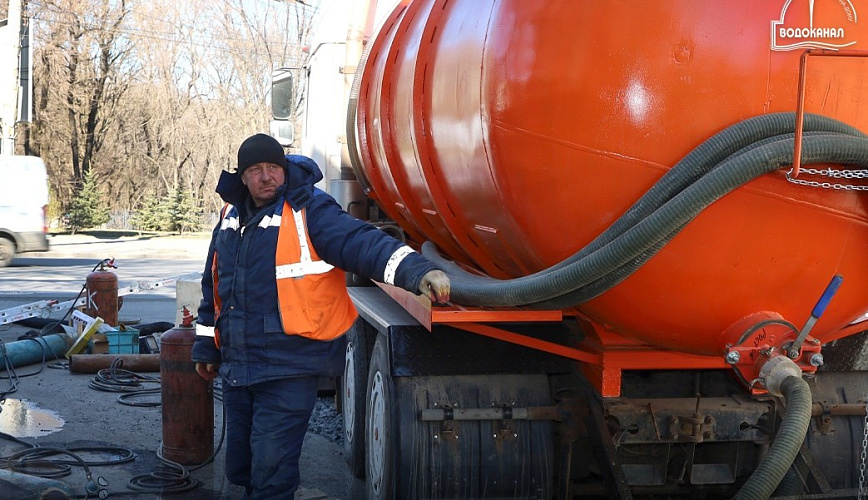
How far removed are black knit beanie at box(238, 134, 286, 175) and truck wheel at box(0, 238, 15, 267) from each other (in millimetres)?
16166

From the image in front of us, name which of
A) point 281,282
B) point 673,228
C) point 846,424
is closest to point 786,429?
point 673,228

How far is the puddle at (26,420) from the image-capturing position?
607 centimetres

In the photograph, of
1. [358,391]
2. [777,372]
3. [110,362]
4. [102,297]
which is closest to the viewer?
[777,372]

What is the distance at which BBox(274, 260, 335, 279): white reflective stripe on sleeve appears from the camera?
3.84 metres

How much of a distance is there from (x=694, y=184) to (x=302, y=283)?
1793mm

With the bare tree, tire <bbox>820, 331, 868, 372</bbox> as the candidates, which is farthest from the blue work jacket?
the bare tree

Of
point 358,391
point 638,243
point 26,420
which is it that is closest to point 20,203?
point 26,420

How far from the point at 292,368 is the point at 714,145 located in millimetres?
1991

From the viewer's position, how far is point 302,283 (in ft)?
12.6

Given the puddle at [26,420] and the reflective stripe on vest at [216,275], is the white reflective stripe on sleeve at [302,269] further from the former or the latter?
the puddle at [26,420]

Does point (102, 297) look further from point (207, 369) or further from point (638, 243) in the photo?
point (638, 243)

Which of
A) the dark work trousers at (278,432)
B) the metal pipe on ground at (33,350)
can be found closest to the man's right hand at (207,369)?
the dark work trousers at (278,432)

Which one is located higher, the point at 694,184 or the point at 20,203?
the point at 694,184

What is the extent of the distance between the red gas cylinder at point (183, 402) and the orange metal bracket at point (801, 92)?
12.2 feet
